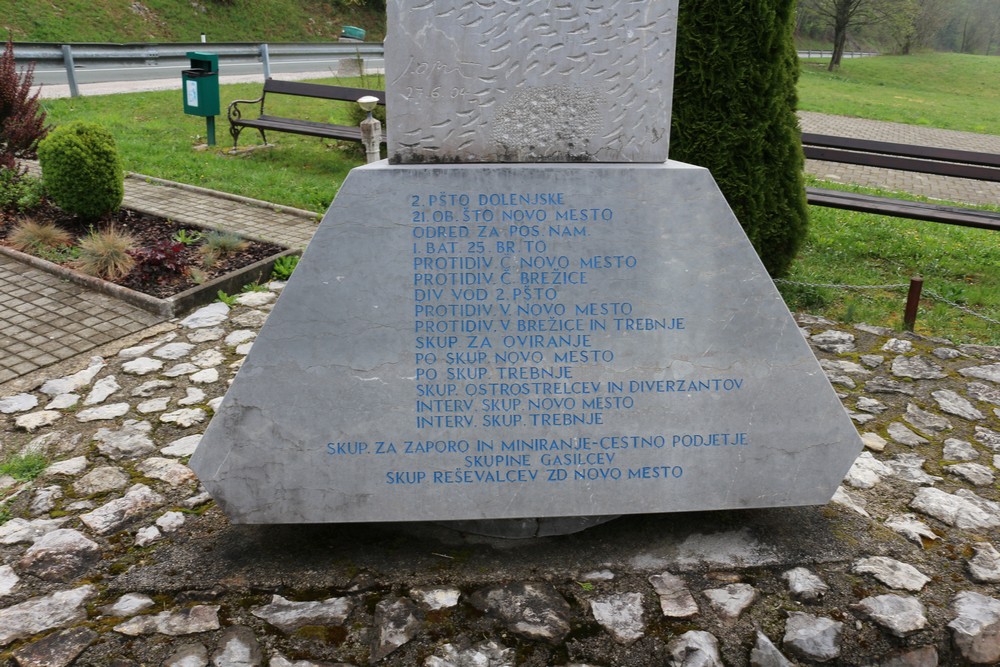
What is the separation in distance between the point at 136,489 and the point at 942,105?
97.9 ft

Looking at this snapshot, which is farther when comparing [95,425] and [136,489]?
[95,425]

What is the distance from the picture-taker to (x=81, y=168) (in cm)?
707

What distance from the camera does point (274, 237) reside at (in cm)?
743

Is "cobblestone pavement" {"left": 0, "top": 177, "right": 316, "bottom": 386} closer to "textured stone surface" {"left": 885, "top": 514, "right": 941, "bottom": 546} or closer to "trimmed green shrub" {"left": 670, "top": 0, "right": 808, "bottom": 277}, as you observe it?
"trimmed green shrub" {"left": 670, "top": 0, "right": 808, "bottom": 277}

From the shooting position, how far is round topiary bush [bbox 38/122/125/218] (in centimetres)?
706

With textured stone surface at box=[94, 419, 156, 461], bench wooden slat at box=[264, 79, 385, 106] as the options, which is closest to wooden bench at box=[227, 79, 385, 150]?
bench wooden slat at box=[264, 79, 385, 106]

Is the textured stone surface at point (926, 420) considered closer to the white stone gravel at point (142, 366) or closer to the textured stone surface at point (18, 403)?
the white stone gravel at point (142, 366)

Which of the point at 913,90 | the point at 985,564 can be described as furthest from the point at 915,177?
the point at 913,90

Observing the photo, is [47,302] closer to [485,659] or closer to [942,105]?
[485,659]

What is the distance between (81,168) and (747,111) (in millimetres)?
5654

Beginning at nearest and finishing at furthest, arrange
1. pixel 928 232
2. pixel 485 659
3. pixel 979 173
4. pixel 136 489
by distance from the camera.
Answer: pixel 485 659, pixel 136 489, pixel 979 173, pixel 928 232

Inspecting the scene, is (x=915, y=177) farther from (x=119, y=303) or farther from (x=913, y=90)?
(x=913, y=90)

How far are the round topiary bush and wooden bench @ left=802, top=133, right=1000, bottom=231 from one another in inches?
249

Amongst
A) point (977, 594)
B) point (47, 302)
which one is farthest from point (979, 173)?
point (47, 302)
